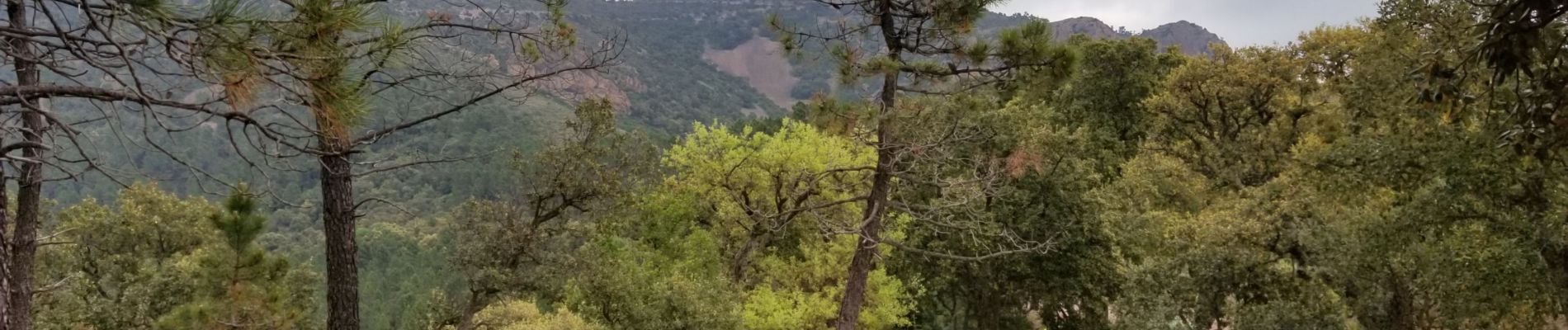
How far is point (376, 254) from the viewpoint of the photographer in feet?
122

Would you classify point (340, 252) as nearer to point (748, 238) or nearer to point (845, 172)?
point (845, 172)

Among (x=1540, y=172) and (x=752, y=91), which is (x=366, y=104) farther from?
(x=752, y=91)

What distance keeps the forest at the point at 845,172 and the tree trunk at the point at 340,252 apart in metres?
0.02

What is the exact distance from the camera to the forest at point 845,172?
8.95 feet

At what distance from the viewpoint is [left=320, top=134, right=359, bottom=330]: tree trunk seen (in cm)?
454

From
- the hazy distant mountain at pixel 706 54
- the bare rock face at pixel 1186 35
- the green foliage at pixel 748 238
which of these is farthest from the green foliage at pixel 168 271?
the bare rock face at pixel 1186 35

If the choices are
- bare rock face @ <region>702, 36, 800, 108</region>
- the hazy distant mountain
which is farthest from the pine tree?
bare rock face @ <region>702, 36, 800, 108</region>

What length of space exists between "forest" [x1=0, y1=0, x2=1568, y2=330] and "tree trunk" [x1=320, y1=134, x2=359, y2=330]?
0.02 m

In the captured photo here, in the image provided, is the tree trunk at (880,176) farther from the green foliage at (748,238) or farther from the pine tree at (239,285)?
the pine tree at (239,285)

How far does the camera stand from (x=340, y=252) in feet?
15.2

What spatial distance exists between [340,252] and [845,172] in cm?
878

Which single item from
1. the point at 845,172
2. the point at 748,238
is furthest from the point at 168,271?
the point at 845,172

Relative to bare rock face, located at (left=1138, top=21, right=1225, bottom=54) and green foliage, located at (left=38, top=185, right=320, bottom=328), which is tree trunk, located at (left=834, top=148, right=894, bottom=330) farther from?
bare rock face, located at (left=1138, top=21, right=1225, bottom=54)

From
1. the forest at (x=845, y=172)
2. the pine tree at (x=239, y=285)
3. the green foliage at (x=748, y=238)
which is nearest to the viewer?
the forest at (x=845, y=172)
